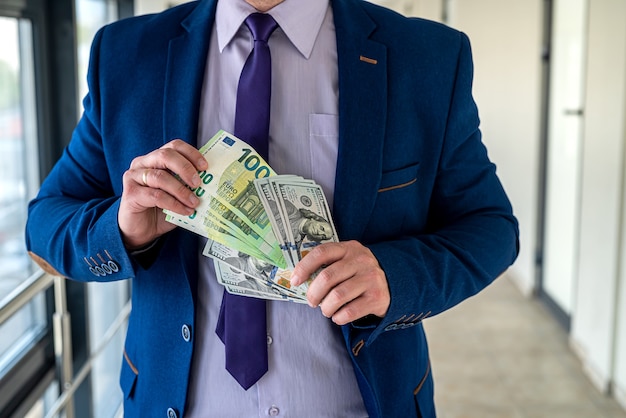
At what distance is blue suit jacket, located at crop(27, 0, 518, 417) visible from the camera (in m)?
1.18

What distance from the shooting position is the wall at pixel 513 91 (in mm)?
5535

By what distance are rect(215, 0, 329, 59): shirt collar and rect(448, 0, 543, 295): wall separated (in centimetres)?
451

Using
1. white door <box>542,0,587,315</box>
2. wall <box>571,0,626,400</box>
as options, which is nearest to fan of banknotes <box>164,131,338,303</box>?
wall <box>571,0,626,400</box>

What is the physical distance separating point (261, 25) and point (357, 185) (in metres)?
0.32

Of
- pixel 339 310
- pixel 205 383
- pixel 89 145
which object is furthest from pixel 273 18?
pixel 205 383

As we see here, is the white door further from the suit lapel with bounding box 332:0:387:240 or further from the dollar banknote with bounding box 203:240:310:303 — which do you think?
the dollar banknote with bounding box 203:240:310:303

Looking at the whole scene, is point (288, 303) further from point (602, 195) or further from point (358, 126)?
point (602, 195)

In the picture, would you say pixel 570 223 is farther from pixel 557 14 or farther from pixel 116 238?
pixel 116 238

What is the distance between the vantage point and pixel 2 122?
244 cm

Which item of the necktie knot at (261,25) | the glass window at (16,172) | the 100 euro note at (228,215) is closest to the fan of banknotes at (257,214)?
the 100 euro note at (228,215)

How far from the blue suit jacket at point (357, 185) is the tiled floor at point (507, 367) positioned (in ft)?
8.54

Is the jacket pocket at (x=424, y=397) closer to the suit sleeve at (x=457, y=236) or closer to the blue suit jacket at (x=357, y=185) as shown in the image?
the blue suit jacket at (x=357, y=185)

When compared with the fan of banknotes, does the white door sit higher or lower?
lower

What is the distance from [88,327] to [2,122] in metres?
0.98
